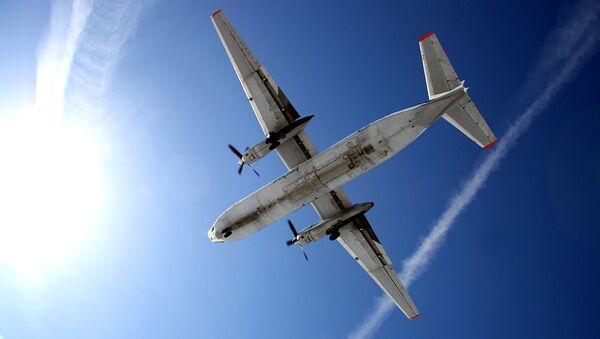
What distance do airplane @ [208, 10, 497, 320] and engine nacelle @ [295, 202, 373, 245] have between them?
0.06m

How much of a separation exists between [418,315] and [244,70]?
19.2 meters

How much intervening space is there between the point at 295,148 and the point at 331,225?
18.3 ft

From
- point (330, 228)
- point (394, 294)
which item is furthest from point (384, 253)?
point (330, 228)

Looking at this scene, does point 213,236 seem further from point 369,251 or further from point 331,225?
point 369,251

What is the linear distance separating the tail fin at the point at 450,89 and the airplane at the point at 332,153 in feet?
0.15

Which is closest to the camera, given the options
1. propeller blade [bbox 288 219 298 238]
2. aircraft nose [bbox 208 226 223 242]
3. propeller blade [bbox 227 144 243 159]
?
propeller blade [bbox 227 144 243 159]

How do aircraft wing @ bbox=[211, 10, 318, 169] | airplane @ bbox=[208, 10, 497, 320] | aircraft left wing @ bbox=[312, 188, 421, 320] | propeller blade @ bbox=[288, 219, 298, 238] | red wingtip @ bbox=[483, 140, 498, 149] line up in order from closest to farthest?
airplane @ bbox=[208, 10, 497, 320] < red wingtip @ bbox=[483, 140, 498, 149] < aircraft wing @ bbox=[211, 10, 318, 169] < propeller blade @ bbox=[288, 219, 298, 238] < aircraft left wing @ bbox=[312, 188, 421, 320]

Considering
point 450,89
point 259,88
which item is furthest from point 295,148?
point 450,89

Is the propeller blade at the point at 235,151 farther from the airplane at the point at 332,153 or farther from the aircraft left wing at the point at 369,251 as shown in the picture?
the aircraft left wing at the point at 369,251

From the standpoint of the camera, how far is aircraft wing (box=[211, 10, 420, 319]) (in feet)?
64.5

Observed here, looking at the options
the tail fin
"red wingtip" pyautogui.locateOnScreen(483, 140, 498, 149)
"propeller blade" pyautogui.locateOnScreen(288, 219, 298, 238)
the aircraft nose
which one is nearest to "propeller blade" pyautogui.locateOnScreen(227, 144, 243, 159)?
"propeller blade" pyautogui.locateOnScreen(288, 219, 298, 238)

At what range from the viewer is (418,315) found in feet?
A: 74.8

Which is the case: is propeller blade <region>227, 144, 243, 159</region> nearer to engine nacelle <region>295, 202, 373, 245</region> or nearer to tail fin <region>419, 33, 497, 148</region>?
engine nacelle <region>295, 202, 373, 245</region>

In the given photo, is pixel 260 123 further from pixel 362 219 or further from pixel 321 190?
pixel 362 219
